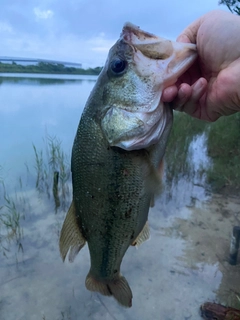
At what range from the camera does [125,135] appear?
1654 mm

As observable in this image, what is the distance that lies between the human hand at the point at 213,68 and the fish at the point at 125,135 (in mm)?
123

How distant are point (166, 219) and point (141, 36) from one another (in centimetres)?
364

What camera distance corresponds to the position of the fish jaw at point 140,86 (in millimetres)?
1656

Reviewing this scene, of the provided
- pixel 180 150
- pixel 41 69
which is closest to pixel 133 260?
pixel 180 150

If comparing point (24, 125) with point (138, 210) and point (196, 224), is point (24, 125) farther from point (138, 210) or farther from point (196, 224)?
point (138, 210)

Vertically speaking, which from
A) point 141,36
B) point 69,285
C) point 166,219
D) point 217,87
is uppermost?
point 141,36

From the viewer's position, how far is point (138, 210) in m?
1.80

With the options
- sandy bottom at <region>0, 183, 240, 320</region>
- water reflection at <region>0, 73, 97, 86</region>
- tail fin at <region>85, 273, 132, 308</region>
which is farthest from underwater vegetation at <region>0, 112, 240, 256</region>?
water reflection at <region>0, 73, 97, 86</region>

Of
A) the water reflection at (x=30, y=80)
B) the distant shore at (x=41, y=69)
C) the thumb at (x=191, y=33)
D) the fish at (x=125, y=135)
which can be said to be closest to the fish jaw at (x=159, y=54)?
the fish at (x=125, y=135)

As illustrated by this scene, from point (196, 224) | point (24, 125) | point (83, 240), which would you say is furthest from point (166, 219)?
point (24, 125)

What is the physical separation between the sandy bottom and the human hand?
2329 millimetres

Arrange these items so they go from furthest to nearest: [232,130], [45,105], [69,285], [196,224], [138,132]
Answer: [45,105] < [232,130] < [196,224] < [69,285] < [138,132]

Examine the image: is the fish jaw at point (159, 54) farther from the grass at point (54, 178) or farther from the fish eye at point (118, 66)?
the grass at point (54, 178)

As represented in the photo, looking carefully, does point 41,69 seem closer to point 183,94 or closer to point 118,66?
point 118,66
